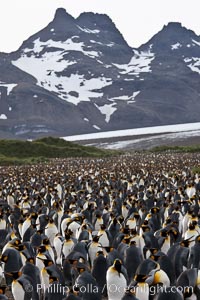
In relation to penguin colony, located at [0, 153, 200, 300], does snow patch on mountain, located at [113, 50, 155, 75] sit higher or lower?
higher

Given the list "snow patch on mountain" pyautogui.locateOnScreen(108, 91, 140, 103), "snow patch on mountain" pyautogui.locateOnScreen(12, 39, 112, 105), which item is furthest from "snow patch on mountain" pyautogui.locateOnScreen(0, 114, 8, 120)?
"snow patch on mountain" pyautogui.locateOnScreen(108, 91, 140, 103)

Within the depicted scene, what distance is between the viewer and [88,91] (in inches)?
6196

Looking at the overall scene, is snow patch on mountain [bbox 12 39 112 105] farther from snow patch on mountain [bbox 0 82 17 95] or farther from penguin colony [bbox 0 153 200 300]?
penguin colony [bbox 0 153 200 300]

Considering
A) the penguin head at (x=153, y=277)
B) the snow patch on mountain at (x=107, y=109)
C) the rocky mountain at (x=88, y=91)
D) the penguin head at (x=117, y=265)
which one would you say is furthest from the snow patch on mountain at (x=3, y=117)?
the penguin head at (x=153, y=277)

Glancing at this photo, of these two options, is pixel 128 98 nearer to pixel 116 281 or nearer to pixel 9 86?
pixel 9 86

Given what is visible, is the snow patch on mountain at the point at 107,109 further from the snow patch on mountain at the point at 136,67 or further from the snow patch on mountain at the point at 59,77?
the snow patch on mountain at the point at 136,67

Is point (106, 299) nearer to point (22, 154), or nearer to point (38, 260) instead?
point (38, 260)

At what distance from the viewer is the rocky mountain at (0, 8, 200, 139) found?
133m

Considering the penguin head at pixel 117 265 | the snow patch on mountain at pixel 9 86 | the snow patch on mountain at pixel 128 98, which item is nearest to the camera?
the penguin head at pixel 117 265

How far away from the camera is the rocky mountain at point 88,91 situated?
5236 inches

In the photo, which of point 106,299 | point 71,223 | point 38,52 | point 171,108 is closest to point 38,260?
point 106,299

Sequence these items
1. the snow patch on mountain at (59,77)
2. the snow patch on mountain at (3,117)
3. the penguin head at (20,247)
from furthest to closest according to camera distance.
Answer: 1. the snow patch on mountain at (59,77)
2. the snow patch on mountain at (3,117)
3. the penguin head at (20,247)

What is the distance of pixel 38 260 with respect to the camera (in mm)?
7480

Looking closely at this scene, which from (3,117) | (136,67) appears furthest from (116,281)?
(136,67)
